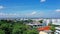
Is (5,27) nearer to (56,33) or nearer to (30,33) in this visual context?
(30,33)

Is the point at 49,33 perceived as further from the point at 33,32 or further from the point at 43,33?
the point at 33,32

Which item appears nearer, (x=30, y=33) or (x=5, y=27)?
(x=30, y=33)

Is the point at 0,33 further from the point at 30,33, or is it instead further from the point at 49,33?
the point at 49,33

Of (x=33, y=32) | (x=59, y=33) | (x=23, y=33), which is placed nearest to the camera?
(x=33, y=32)

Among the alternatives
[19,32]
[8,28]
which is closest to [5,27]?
[8,28]

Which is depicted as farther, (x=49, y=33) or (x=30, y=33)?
(x=49, y=33)

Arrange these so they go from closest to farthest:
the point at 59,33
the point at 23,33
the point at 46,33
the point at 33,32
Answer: the point at 33,32 < the point at 23,33 < the point at 46,33 < the point at 59,33

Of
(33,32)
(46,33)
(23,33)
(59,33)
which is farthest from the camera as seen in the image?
(59,33)

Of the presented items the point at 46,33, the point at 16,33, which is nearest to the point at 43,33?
the point at 46,33

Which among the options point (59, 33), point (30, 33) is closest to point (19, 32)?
point (30, 33)
